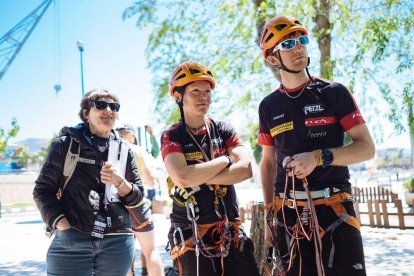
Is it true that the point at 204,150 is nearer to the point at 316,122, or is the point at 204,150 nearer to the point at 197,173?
the point at 197,173

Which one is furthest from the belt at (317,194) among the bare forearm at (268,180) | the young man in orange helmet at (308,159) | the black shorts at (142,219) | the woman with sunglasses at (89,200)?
the black shorts at (142,219)

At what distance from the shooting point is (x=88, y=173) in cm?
354

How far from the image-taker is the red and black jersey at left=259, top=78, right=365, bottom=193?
3.15 m

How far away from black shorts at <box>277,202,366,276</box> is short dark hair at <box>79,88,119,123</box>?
1921 mm

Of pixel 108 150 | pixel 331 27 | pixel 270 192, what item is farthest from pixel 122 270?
pixel 331 27

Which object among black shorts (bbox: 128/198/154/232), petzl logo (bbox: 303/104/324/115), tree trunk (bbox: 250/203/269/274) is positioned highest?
petzl logo (bbox: 303/104/324/115)

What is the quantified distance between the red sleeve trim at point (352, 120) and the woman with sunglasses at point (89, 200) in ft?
5.96

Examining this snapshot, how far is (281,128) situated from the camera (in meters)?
3.34

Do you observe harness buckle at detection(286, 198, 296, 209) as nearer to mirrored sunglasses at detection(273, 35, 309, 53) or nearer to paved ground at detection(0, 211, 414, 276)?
mirrored sunglasses at detection(273, 35, 309, 53)

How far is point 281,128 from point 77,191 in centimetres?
171

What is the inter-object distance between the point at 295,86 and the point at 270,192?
91cm

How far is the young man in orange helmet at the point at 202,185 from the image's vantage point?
129 inches

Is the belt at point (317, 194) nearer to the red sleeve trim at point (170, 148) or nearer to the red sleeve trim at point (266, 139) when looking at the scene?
the red sleeve trim at point (266, 139)

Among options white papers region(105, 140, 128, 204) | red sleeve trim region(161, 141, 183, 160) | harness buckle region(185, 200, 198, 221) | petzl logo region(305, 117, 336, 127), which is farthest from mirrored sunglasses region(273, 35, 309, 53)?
white papers region(105, 140, 128, 204)
